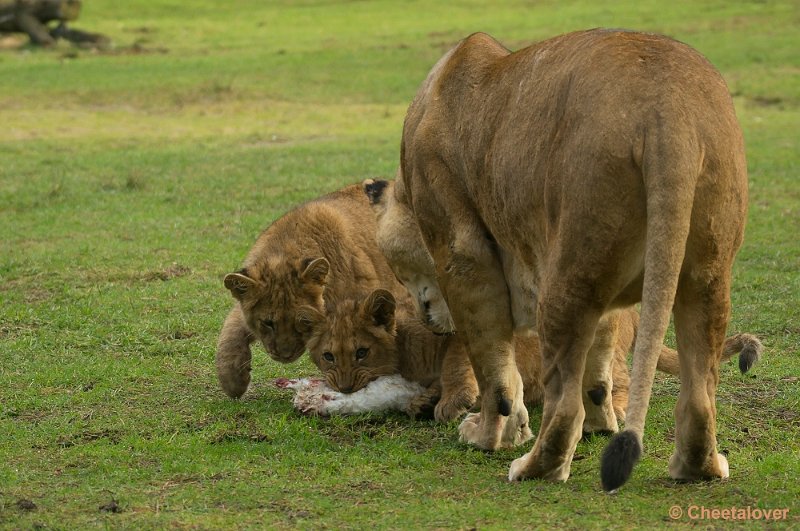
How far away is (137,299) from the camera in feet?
28.3

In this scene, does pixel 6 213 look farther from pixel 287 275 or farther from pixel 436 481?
pixel 436 481

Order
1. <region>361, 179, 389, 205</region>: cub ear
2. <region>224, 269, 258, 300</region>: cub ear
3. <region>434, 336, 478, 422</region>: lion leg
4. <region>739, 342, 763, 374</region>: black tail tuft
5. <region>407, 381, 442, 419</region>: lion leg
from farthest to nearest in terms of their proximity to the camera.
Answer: <region>361, 179, 389, 205</region>: cub ear
<region>224, 269, 258, 300</region>: cub ear
<region>407, 381, 442, 419</region>: lion leg
<region>434, 336, 478, 422</region>: lion leg
<region>739, 342, 763, 374</region>: black tail tuft

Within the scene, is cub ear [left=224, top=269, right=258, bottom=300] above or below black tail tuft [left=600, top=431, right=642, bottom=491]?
below

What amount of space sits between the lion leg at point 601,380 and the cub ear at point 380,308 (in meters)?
1.09

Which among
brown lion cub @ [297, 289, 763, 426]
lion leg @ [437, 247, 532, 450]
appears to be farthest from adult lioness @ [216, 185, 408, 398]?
lion leg @ [437, 247, 532, 450]

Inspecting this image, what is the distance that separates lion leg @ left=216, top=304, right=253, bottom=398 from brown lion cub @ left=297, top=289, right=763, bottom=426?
0.37m

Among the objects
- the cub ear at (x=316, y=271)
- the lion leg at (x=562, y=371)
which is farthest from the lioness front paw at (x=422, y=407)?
the lion leg at (x=562, y=371)

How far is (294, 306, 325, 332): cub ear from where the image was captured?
633 cm

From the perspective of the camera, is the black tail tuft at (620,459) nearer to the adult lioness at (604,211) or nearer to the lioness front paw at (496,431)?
the adult lioness at (604,211)

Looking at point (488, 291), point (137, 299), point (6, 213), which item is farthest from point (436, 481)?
point (6, 213)

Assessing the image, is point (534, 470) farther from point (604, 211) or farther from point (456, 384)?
point (456, 384)

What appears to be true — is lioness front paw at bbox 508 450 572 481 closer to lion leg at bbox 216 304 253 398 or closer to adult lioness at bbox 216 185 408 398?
adult lioness at bbox 216 185 408 398

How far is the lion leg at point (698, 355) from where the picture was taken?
14.4ft

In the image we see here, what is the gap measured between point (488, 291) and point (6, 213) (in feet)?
24.7
